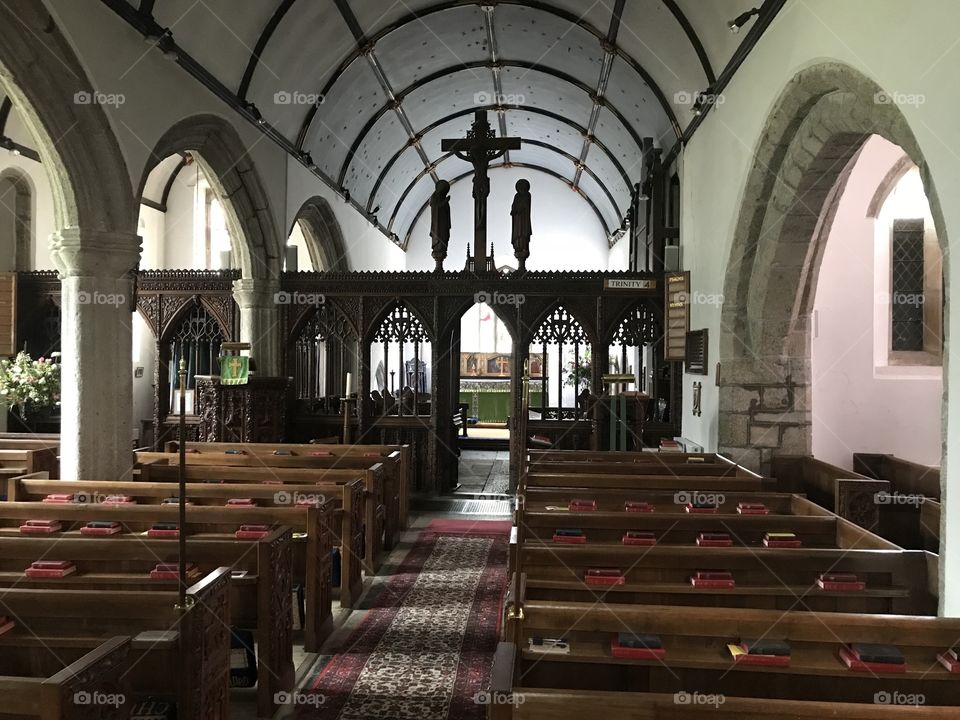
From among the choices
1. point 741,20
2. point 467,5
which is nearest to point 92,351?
point 741,20

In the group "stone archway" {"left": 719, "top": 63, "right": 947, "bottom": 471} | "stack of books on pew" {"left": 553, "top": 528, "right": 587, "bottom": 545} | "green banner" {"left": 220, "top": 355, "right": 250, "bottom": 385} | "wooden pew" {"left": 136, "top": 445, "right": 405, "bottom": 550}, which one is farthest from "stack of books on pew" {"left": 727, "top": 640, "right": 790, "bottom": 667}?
"green banner" {"left": 220, "top": 355, "right": 250, "bottom": 385}

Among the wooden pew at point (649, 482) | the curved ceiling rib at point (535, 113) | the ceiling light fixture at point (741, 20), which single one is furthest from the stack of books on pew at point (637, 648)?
the curved ceiling rib at point (535, 113)

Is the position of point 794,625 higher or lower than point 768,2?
lower

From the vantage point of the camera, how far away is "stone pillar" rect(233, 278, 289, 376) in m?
8.43

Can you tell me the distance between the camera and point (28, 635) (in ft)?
8.03

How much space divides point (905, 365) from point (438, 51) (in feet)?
21.5

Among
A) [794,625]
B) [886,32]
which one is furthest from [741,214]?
[794,625]

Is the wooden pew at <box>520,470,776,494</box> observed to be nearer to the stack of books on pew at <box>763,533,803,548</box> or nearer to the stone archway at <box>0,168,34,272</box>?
the stack of books on pew at <box>763,533,803,548</box>

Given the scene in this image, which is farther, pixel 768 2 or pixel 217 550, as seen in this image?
pixel 768 2

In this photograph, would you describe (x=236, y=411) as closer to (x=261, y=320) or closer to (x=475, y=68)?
(x=261, y=320)

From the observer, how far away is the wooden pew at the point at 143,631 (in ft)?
7.82

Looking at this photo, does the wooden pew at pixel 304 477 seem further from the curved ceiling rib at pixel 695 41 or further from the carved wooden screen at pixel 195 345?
→ the curved ceiling rib at pixel 695 41

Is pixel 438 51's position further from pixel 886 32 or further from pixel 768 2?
pixel 886 32

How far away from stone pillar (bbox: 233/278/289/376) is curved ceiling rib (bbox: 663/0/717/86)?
4.97 meters
